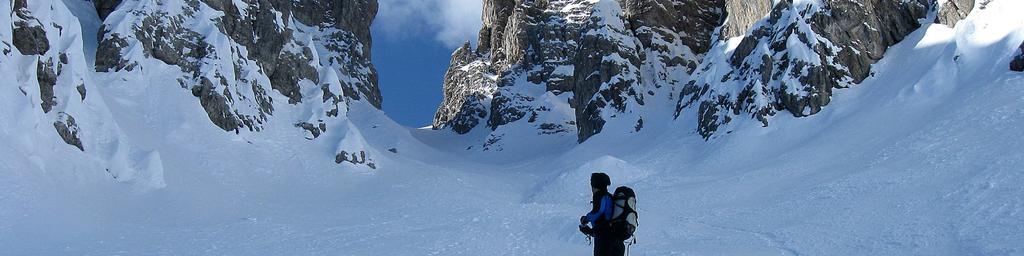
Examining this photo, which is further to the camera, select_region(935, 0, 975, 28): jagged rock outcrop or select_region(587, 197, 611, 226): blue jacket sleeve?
select_region(935, 0, 975, 28): jagged rock outcrop

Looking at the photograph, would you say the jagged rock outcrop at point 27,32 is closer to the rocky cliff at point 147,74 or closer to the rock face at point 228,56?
the rocky cliff at point 147,74

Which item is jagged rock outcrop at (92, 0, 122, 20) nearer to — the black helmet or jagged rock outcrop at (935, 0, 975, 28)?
the black helmet

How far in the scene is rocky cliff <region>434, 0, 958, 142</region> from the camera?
43.9m

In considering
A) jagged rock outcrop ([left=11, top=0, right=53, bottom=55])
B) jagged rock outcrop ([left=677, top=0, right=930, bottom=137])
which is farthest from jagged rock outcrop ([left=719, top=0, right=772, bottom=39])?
jagged rock outcrop ([left=11, top=0, right=53, bottom=55])

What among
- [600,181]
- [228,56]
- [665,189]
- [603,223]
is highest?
[228,56]

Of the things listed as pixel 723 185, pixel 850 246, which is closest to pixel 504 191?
pixel 723 185

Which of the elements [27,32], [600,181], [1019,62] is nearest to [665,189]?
[1019,62]

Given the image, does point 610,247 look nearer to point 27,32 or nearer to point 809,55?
point 27,32

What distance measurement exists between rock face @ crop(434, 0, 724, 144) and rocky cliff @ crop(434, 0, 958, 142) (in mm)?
145

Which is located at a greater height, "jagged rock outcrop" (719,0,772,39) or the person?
Result: "jagged rock outcrop" (719,0,772,39)

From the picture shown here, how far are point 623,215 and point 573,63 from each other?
3301 inches

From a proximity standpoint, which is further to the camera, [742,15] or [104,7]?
[742,15]

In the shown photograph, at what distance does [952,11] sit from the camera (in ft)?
132

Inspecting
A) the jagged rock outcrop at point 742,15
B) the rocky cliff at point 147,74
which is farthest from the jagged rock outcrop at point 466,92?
the jagged rock outcrop at point 742,15
